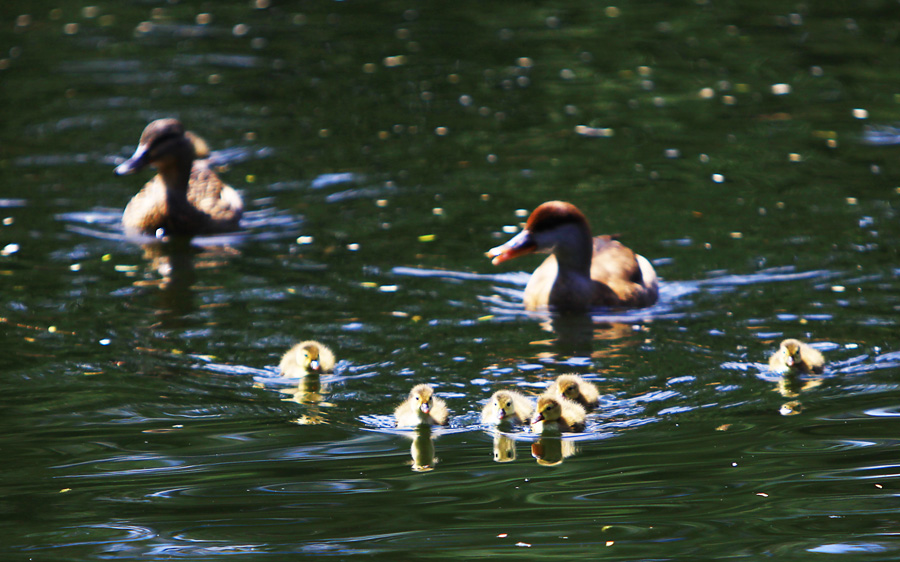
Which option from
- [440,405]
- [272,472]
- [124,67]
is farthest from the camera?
[124,67]

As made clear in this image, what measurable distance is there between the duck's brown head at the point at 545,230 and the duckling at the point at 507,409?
9.70ft

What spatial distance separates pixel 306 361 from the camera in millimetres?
8562

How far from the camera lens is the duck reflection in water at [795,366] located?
27.5 feet

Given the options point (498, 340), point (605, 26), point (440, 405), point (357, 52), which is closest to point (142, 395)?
point (440, 405)

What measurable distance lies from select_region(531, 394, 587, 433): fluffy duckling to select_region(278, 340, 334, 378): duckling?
5.73 feet

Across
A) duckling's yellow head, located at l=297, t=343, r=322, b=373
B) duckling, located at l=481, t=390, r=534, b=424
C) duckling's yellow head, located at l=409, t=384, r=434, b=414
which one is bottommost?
duckling's yellow head, located at l=297, t=343, r=322, b=373

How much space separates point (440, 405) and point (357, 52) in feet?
38.8

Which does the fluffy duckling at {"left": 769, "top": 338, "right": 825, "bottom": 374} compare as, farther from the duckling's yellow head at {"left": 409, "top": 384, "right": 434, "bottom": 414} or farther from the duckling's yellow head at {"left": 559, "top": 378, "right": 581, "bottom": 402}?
the duckling's yellow head at {"left": 409, "top": 384, "right": 434, "bottom": 414}

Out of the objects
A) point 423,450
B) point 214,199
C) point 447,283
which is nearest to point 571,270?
point 447,283

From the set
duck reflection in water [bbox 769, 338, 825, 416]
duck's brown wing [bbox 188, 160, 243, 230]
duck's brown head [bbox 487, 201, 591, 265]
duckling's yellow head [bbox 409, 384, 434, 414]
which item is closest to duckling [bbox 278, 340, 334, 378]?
duckling's yellow head [bbox 409, 384, 434, 414]

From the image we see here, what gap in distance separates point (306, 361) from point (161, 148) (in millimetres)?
5209

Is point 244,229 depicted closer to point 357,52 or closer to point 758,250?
point 758,250

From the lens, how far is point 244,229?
42.4 ft

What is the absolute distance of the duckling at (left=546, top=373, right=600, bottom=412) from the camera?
783 centimetres
